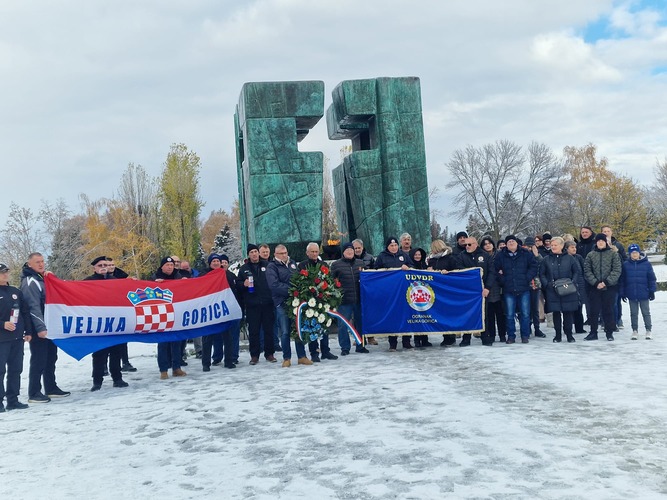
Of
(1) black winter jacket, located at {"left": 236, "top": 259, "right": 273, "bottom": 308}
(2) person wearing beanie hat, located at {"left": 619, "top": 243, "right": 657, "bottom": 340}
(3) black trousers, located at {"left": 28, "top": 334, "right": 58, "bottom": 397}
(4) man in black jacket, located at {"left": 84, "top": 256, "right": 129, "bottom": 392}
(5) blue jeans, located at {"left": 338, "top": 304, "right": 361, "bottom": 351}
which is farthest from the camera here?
(2) person wearing beanie hat, located at {"left": 619, "top": 243, "right": 657, "bottom": 340}

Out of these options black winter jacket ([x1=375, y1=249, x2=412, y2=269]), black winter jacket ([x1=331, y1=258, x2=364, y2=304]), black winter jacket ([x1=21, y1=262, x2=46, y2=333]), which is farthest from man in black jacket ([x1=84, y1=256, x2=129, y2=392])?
black winter jacket ([x1=375, y1=249, x2=412, y2=269])

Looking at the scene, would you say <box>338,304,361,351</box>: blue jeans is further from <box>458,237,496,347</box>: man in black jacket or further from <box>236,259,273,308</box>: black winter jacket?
<box>458,237,496,347</box>: man in black jacket

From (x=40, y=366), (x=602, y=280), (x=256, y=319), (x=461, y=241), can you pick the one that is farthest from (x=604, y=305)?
(x=40, y=366)

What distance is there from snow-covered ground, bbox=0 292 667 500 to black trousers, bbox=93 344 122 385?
0.18 metres

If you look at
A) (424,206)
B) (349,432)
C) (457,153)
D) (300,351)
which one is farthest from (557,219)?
(349,432)

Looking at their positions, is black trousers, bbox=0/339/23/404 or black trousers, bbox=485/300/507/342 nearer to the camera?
black trousers, bbox=0/339/23/404

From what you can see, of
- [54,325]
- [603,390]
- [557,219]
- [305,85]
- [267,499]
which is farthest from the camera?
[557,219]

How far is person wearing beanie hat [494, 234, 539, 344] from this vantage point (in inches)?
372

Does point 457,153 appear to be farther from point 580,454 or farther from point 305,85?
point 580,454

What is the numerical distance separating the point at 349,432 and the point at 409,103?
861cm

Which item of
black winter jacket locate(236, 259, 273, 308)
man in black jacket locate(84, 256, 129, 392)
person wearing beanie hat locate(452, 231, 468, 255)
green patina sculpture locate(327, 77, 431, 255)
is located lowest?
man in black jacket locate(84, 256, 129, 392)

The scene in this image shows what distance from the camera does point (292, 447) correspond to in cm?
466

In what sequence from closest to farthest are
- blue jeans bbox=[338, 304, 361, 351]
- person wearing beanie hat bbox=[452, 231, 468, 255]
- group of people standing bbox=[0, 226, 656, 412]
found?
group of people standing bbox=[0, 226, 656, 412] → blue jeans bbox=[338, 304, 361, 351] → person wearing beanie hat bbox=[452, 231, 468, 255]

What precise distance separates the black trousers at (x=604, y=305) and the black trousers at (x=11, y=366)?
7828 mm
